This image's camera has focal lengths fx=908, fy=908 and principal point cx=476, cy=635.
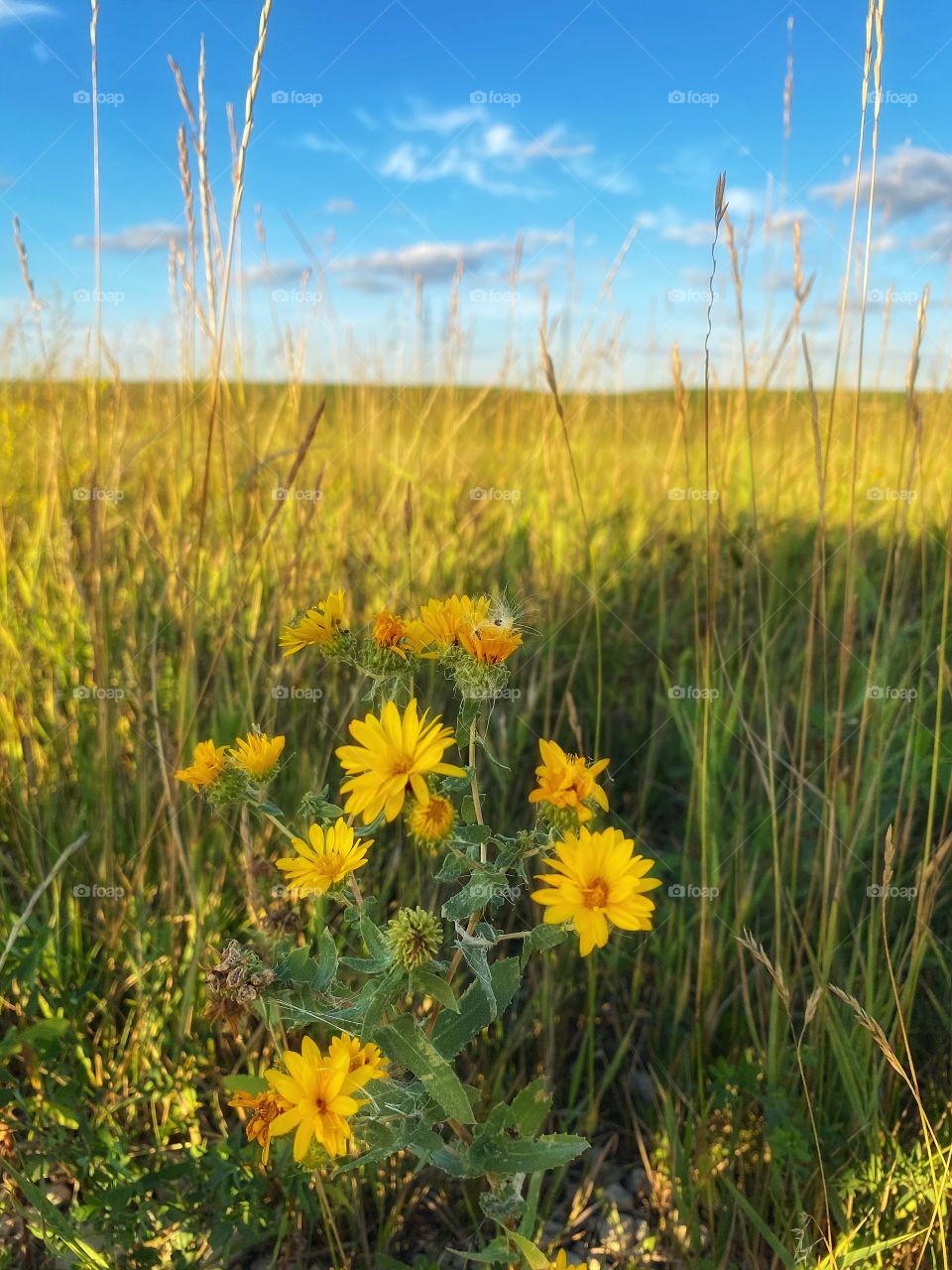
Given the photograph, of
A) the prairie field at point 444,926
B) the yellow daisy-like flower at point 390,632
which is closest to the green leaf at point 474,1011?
the prairie field at point 444,926

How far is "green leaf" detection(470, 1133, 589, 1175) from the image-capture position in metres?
0.86

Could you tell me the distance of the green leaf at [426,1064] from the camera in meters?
0.81

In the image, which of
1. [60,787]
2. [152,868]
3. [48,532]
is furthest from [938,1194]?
[48,532]

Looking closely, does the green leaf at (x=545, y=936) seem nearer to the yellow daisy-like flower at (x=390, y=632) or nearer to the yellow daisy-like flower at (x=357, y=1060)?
the yellow daisy-like flower at (x=357, y=1060)

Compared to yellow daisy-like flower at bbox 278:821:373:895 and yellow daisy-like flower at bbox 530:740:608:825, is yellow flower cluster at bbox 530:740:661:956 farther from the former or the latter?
yellow daisy-like flower at bbox 278:821:373:895

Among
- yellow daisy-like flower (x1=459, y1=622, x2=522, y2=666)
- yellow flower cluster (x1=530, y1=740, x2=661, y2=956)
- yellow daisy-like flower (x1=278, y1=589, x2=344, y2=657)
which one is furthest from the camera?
yellow daisy-like flower (x1=278, y1=589, x2=344, y2=657)

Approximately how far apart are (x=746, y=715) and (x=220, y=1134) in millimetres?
1199

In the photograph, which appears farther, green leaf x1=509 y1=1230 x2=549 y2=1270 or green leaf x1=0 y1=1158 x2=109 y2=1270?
green leaf x1=0 y1=1158 x2=109 y2=1270

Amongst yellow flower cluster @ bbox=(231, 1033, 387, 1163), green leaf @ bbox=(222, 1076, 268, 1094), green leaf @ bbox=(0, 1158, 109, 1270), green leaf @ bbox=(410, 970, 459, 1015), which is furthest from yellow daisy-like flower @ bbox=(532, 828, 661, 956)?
green leaf @ bbox=(0, 1158, 109, 1270)

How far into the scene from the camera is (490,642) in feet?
2.75

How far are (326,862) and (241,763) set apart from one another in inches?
6.7

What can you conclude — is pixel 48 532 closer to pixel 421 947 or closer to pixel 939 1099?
pixel 421 947

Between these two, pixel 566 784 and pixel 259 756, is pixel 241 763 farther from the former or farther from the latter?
pixel 566 784

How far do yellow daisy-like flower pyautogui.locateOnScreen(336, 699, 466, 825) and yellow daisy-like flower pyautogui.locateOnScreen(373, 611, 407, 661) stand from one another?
13 cm
